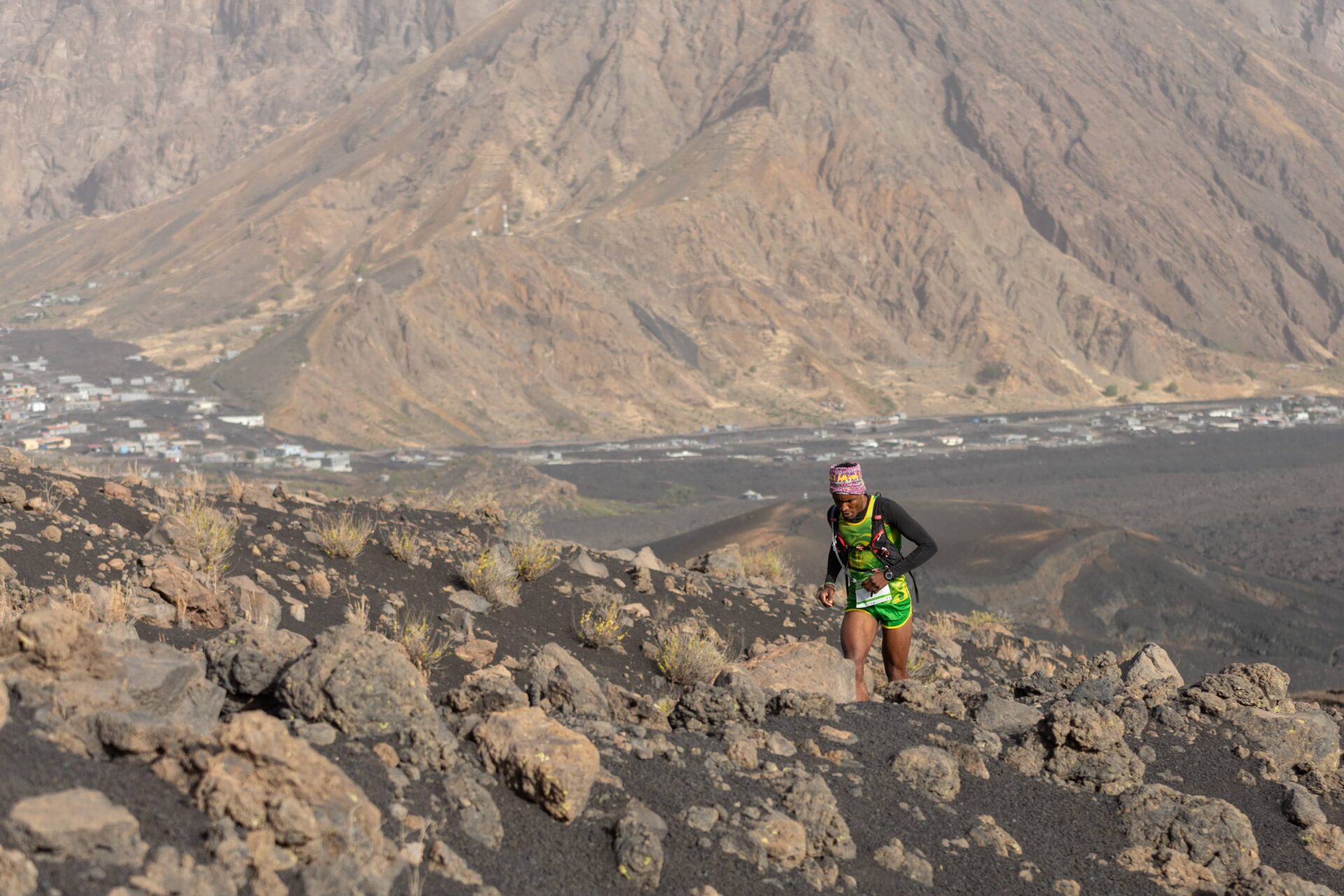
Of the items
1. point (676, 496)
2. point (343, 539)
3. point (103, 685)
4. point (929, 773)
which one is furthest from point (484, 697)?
point (676, 496)

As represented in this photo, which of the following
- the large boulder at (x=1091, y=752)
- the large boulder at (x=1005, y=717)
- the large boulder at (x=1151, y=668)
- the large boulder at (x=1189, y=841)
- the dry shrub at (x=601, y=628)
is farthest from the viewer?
the large boulder at (x=1151, y=668)

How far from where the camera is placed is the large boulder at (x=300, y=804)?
138 inches

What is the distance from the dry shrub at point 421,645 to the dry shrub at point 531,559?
2002 millimetres

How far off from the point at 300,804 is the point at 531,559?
562cm

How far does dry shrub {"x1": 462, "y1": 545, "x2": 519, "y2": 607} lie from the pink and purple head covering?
8.60 feet

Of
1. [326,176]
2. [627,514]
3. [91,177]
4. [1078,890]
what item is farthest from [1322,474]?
[91,177]

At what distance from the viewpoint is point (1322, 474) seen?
171ft

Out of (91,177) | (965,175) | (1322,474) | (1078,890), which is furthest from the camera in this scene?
(91,177)

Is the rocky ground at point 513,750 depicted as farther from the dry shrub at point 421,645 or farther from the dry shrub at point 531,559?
the dry shrub at point 531,559

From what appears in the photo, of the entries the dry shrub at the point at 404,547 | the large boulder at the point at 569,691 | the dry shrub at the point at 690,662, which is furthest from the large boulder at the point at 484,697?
the dry shrub at the point at 404,547

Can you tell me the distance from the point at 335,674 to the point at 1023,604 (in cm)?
2166

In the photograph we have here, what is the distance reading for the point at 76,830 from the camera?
10.5 feet

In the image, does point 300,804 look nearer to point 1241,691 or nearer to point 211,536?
point 211,536

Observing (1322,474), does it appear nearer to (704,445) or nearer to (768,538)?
(704,445)
